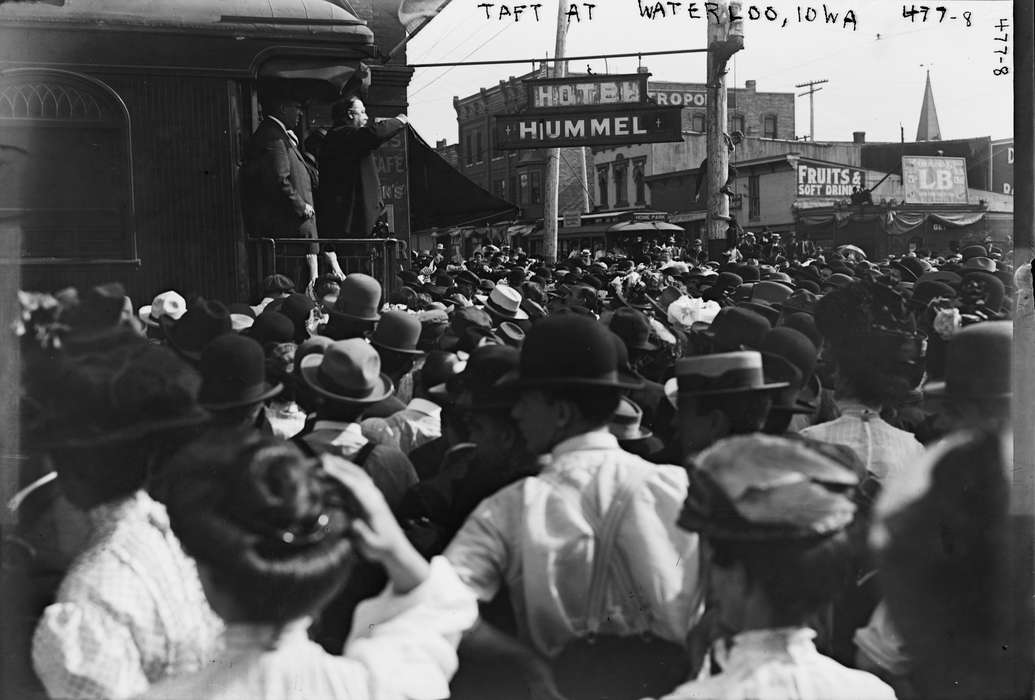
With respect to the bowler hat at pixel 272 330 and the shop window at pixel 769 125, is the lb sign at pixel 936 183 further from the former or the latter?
the bowler hat at pixel 272 330

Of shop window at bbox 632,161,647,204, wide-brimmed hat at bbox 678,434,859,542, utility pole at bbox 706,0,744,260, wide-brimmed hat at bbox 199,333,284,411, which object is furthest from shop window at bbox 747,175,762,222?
wide-brimmed hat at bbox 678,434,859,542

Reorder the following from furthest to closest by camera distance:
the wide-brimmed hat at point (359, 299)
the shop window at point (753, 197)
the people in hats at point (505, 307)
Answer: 1. the shop window at point (753, 197)
2. the people in hats at point (505, 307)
3. the wide-brimmed hat at point (359, 299)

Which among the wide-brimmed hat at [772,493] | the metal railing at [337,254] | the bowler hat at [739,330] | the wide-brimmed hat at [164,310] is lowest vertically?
the wide-brimmed hat at [772,493]

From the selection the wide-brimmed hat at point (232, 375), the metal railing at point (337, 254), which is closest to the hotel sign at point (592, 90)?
the metal railing at point (337, 254)

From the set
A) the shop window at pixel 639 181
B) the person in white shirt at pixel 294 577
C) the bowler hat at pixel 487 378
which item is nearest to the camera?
the person in white shirt at pixel 294 577

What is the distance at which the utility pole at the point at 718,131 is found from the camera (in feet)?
51.9

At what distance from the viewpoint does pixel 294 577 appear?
6.97ft

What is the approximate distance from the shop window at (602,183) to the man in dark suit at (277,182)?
46025mm

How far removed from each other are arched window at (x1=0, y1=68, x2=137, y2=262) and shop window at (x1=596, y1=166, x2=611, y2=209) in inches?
1856

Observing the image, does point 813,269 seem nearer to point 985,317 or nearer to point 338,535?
point 985,317

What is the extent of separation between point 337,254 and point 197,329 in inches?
200

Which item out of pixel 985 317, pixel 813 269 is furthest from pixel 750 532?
pixel 813 269

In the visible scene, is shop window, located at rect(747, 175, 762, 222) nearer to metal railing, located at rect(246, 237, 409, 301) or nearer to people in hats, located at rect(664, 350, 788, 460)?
metal railing, located at rect(246, 237, 409, 301)

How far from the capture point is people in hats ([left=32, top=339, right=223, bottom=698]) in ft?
7.22
